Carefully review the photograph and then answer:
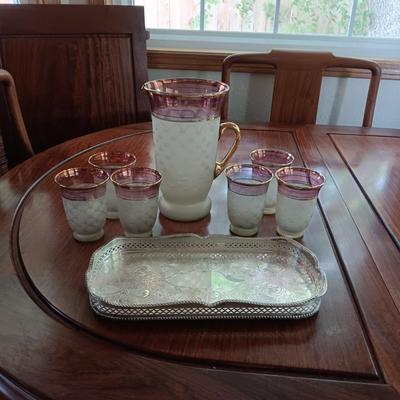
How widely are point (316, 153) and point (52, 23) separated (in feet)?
2.98

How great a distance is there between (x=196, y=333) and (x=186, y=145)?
28 cm

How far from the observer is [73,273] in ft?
1.76

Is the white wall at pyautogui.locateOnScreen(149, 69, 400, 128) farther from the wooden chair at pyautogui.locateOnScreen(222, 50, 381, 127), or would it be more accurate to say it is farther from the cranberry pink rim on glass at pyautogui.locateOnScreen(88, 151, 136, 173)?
the cranberry pink rim on glass at pyautogui.locateOnScreen(88, 151, 136, 173)

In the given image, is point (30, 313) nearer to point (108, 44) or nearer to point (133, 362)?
point (133, 362)

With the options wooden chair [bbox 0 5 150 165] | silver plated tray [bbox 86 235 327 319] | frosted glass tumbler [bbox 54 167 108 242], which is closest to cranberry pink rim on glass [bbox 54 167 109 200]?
frosted glass tumbler [bbox 54 167 108 242]

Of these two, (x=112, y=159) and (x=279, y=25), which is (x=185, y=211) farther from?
(x=279, y=25)

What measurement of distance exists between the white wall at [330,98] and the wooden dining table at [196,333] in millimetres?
1061

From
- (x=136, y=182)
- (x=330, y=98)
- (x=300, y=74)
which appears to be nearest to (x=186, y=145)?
(x=136, y=182)

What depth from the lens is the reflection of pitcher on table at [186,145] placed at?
0.59 m

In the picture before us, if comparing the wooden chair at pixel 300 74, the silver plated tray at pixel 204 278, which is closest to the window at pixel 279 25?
the wooden chair at pixel 300 74

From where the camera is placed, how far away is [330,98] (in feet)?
5.47

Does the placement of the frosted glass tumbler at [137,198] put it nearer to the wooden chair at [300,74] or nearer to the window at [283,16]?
A: the wooden chair at [300,74]

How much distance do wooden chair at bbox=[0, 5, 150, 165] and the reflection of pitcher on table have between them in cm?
71

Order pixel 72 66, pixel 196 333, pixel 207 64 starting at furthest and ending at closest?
pixel 207 64
pixel 72 66
pixel 196 333
